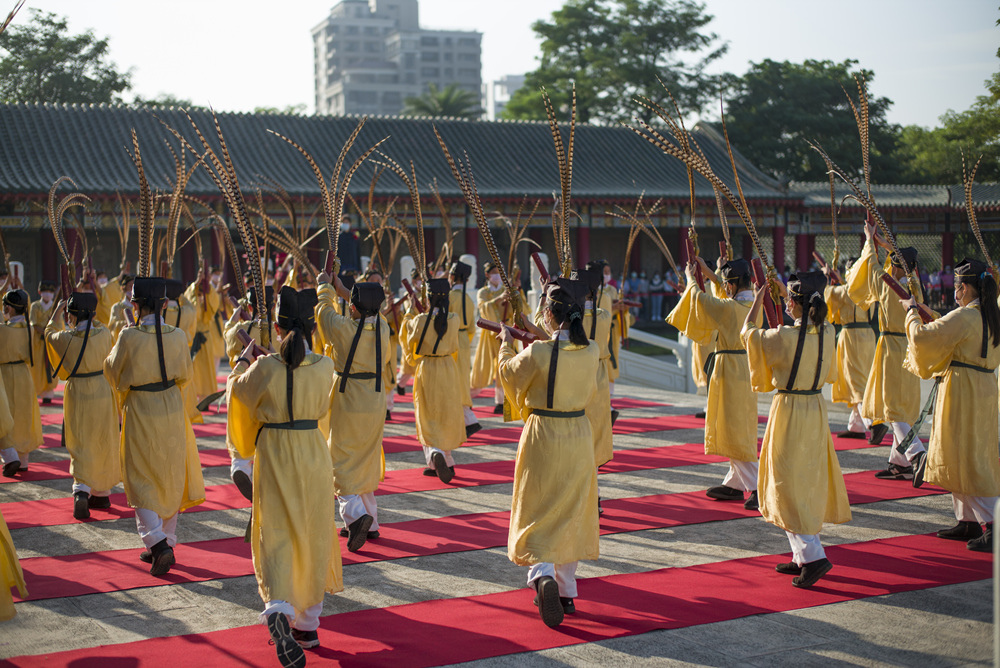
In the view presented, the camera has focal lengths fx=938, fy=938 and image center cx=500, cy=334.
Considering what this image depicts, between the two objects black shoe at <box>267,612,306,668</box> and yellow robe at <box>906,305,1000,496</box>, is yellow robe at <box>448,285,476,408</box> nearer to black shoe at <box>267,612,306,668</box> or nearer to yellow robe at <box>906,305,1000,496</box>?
yellow robe at <box>906,305,1000,496</box>

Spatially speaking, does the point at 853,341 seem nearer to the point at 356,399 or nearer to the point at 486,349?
the point at 486,349

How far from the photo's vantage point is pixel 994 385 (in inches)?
218

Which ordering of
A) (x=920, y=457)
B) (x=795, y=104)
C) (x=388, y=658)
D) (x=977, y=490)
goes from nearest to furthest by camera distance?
1. (x=388, y=658)
2. (x=977, y=490)
3. (x=920, y=457)
4. (x=795, y=104)

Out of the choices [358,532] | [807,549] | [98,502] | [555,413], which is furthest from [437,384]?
[807,549]

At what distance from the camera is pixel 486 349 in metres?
10.4

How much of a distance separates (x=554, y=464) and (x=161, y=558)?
2.24 m

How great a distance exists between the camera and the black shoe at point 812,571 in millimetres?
4688

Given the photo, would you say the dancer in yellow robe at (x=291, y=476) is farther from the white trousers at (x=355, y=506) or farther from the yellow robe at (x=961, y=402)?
the yellow robe at (x=961, y=402)

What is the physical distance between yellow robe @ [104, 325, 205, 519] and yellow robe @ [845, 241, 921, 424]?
16.2 ft

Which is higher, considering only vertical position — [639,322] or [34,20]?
[34,20]

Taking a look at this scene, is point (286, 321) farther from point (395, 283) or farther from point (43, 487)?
point (395, 283)

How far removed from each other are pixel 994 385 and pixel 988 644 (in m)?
1.99

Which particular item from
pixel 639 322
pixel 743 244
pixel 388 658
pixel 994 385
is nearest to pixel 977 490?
pixel 994 385

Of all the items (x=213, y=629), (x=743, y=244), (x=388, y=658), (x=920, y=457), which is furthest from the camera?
(x=743, y=244)
